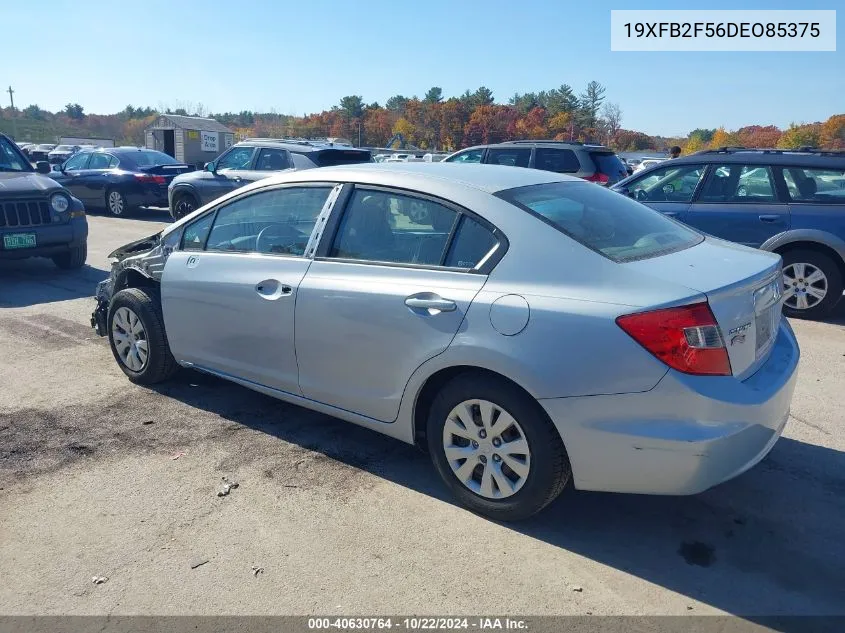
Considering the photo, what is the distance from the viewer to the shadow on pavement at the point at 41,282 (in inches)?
324

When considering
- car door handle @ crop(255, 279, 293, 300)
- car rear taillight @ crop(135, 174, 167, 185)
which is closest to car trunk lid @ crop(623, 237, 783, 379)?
car door handle @ crop(255, 279, 293, 300)

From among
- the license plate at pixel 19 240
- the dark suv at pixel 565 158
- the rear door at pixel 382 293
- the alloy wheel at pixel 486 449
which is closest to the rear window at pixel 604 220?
the rear door at pixel 382 293

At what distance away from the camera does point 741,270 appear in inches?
132

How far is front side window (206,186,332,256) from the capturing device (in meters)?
4.18

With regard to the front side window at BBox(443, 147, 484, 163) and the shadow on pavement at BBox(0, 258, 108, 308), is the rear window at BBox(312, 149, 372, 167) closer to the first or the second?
the front side window at BBox(443, 147, 484, 163)

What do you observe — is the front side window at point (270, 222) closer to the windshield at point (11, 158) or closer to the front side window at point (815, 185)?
the front side window at point (815, 185)

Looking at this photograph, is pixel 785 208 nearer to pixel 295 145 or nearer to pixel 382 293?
pixel 382 293

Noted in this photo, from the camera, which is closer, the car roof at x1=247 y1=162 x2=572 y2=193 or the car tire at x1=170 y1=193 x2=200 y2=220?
the car roof at x1=247 y1=162 x2=572 y2=193

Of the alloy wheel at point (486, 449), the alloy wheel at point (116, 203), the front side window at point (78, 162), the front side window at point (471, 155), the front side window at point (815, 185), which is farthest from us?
the front side window at point (78, 162)

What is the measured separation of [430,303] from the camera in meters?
3.42

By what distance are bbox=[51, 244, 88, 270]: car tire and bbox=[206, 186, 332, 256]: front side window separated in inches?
235

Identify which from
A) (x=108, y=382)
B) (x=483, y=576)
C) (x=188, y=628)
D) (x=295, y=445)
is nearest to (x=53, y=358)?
(x=108, y=382)

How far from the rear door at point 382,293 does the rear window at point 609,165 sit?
9.68 m

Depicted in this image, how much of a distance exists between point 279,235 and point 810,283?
5643 millimetres
